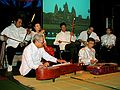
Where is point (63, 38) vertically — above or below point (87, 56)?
above

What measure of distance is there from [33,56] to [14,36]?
141 centimetres

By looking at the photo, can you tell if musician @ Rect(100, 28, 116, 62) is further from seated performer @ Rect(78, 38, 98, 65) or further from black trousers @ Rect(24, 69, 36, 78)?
black trousers @ Rect(24, 69, 36, 78)

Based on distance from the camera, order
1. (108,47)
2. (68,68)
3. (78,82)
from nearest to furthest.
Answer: (78,82), (68,68), (108,47)

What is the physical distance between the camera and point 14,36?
6.57m

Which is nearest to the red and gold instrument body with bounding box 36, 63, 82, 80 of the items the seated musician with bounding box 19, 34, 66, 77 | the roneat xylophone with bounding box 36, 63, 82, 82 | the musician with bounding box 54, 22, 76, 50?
the roneat xylophone with bounding box 36, 63, 82, 82

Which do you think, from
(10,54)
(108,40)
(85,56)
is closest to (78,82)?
(85,56)

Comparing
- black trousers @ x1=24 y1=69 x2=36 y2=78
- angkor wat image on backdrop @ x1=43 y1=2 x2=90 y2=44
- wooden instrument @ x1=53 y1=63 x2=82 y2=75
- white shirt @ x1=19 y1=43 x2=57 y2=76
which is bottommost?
black trousers @ x1=24 y1=69 x2=36 y2=78

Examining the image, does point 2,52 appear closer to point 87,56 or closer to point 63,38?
point 63,38

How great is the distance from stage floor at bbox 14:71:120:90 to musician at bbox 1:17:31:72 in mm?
783

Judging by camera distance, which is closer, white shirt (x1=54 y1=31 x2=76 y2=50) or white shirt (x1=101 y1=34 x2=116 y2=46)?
white shirt (x1=54 y1=31 x2=76 y2=50)

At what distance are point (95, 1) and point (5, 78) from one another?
4.86 metres

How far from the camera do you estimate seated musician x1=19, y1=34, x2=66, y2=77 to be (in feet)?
17.2

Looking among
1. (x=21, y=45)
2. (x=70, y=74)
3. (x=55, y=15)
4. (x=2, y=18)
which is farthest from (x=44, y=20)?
(x=70, y=74)

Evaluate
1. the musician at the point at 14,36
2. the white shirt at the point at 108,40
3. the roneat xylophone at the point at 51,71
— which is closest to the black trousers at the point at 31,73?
the roneat xylophone at the point at 51,71
